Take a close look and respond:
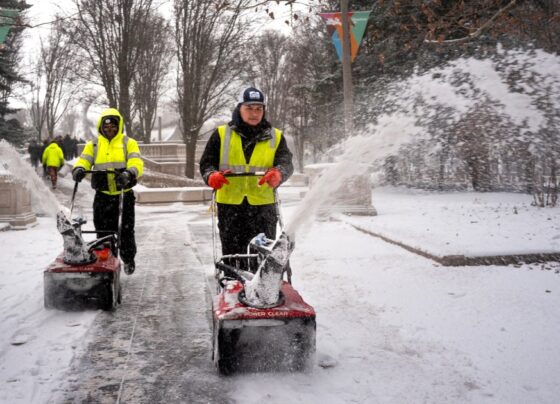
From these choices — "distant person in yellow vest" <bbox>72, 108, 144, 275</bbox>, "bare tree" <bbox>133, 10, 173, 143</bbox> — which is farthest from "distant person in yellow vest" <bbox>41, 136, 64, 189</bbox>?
"distant person in yellow vest" <bbox>72, 108, 144, 275</bbox>

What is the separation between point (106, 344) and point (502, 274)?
4.57 meters

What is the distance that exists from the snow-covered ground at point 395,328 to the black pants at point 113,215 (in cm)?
112

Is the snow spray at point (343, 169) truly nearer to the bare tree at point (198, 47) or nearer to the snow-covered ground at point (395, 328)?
the snow-covered ground at point (395, 328)

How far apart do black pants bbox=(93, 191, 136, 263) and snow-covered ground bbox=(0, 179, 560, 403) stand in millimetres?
1117

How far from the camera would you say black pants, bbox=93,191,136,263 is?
630 centimetres

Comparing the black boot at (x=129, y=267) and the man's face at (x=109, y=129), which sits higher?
the man's face at (x=109, y=129)

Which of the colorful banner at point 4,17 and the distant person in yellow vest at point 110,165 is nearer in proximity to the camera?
the distant person in yellow vest at point 110,165

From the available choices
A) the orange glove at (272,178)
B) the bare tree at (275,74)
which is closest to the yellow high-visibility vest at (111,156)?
the orange glove at (272,178)

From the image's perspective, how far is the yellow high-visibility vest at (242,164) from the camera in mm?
4539

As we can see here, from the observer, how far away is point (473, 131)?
13531 mm

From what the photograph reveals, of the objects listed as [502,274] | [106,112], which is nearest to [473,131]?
[502,274]

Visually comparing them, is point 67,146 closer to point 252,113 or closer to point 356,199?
point 356,199

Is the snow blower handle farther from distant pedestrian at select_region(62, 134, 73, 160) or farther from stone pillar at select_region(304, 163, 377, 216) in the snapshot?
distant pedestrian at select_region(62, 134, 73, 160)

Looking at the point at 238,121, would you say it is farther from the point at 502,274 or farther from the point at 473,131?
the point at 473,131
